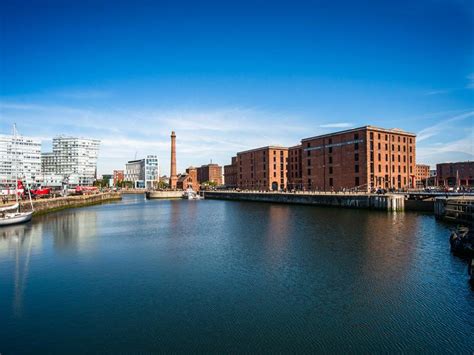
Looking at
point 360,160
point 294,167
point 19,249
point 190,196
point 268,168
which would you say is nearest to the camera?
point 19,249

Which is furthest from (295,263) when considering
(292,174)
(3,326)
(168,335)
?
(292,174)

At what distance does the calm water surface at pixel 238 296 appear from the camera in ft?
49.3

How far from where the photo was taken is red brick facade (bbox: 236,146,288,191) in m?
129

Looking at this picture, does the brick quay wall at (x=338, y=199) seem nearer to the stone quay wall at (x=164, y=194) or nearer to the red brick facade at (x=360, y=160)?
the red brick facade at (x=360, y=160)

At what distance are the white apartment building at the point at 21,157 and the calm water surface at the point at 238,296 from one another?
160m

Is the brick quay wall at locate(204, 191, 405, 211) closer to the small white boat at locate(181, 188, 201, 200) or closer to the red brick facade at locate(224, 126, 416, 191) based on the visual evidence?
the red brick facade at locate(224, 126, 416, 191)

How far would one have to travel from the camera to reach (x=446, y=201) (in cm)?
5334

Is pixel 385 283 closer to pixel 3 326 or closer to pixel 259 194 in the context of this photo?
pixel 3 326

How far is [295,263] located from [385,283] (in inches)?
282

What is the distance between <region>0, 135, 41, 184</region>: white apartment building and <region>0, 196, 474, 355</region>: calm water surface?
160 m

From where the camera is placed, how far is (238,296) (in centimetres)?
2038

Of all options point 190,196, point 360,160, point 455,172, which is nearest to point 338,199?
point 360,160

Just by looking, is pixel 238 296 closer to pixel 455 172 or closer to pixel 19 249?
pixel 19 249

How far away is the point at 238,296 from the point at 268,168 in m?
110
